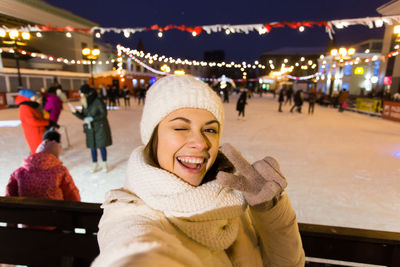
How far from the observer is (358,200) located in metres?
3.19

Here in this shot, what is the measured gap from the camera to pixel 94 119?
155 inches

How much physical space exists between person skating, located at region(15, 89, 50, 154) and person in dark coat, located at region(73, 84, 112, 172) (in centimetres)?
73

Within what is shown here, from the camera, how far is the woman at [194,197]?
65 cm

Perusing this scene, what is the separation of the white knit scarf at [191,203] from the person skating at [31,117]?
14.0 feet

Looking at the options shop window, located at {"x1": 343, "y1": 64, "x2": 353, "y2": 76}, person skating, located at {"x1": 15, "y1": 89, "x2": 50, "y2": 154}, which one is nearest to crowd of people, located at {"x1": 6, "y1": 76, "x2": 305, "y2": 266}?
person skating, located at {"x1": 15, "y1": 89, "x2": 50, "y2": 154}

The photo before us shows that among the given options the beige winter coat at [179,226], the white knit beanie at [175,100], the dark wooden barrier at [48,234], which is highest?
the white knit beanie at [175,100]

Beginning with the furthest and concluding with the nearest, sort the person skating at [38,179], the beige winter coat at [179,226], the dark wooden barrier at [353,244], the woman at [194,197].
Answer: the person skating at [38,179], the dark wooden barrier at [353,244], the woman at [194,197], the beige winter coat at [179,226]

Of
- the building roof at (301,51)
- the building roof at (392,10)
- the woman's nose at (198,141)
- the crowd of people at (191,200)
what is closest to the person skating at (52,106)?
the crowd of people at (191,200)

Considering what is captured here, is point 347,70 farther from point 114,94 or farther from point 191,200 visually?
point 191,200

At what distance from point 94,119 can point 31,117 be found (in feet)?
→ 3.85

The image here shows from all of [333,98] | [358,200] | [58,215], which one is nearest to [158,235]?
[58,215]

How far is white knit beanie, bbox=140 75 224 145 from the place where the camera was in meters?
0.86

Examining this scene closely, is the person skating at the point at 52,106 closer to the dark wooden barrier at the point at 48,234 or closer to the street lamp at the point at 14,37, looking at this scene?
the street lamp at the point at 14,37

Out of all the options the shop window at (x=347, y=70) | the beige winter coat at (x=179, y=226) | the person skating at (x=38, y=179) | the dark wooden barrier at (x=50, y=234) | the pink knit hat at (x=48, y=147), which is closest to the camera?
the beige winter coat at (x=179, y=226)
